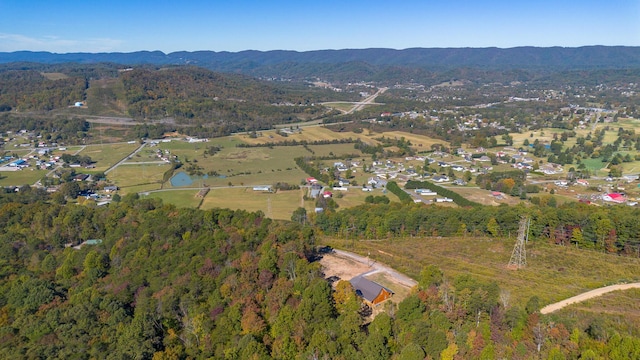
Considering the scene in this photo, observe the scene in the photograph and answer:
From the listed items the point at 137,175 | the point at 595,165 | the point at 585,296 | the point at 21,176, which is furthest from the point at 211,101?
the point at 585,296

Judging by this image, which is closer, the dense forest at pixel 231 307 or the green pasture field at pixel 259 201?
the dense forest at pixel 231 307

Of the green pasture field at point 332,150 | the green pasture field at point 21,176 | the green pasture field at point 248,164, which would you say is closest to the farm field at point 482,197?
the green pasture field at point 248,164

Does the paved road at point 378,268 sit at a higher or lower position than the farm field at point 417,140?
higher

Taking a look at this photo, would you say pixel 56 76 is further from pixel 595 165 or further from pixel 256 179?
pixel 595 165

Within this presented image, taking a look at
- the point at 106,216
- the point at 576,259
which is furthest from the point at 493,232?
the point at 106,216

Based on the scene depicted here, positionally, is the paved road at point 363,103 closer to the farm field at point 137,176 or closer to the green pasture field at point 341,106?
the green pasture field at point 341,106

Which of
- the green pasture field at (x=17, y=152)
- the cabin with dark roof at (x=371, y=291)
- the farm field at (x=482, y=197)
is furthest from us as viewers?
the green pasture field at (x=17, y=152)

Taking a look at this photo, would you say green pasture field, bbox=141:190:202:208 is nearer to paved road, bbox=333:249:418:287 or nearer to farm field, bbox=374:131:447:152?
paved road, bbox=333:249:418:287
